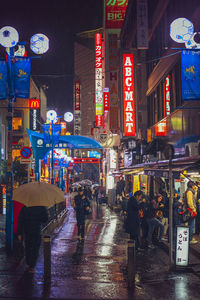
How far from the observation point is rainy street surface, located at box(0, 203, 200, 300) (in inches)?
297

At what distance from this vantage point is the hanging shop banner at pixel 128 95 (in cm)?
2273

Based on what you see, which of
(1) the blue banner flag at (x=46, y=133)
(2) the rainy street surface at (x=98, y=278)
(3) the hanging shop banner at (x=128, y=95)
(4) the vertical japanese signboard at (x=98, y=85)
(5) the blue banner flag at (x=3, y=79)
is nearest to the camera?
(2) the rainy street surface at (x=98, y=278)

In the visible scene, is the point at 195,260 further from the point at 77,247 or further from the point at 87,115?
the point at 87,115

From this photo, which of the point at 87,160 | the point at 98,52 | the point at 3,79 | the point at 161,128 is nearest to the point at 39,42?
the point at 3,79

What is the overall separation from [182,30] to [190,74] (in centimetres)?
157

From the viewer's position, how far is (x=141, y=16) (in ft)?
71.3

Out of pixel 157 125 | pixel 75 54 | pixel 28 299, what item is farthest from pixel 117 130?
pixel 75 54

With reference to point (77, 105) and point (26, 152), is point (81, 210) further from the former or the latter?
point (77, 105)

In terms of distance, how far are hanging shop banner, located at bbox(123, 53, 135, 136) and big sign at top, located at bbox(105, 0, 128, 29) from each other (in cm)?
1841

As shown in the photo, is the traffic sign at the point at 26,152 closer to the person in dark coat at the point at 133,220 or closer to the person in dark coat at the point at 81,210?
the person in dark coat at the point at 81,210

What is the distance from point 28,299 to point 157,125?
16569mm

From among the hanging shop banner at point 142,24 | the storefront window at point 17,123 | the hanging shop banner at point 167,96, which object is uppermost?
the hanging shop banner at point 142,24

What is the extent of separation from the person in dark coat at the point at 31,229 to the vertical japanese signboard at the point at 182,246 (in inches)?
138

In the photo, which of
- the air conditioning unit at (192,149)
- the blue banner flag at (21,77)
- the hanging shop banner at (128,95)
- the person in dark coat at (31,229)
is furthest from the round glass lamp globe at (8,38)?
the hanging shop banner at (128,95)
